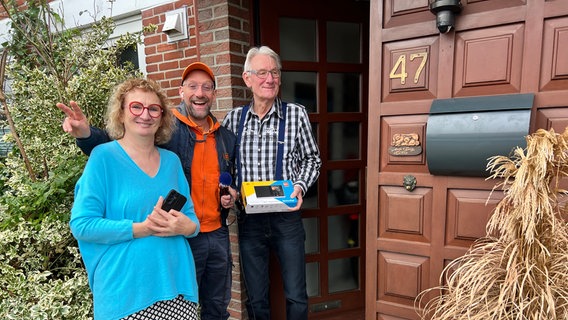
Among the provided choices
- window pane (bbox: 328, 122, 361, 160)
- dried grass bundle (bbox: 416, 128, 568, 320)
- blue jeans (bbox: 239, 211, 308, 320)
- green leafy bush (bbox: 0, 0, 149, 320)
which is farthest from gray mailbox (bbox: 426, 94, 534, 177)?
green leafy bush (bbox: 0, 0, 149, 320)

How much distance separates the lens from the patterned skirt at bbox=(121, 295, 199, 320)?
1.45 meters

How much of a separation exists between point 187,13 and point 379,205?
206 cm

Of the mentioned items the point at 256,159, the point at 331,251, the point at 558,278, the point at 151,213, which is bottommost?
the point at 331,251

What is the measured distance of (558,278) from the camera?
1260 millimetres

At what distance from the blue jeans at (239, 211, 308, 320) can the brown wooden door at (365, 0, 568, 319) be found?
0.44m

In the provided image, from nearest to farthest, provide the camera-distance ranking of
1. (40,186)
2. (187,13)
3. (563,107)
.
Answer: (563,107) < (40,186) < (187,13)

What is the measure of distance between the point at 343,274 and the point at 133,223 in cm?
214

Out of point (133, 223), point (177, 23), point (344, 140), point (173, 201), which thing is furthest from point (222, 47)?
point (133, 223)

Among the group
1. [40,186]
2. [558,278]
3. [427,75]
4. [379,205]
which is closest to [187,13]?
[40,186]

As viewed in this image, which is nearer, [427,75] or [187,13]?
[427,75]

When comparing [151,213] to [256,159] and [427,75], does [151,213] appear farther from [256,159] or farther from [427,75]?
[427,75]

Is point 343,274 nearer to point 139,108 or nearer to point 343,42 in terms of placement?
point 343,42

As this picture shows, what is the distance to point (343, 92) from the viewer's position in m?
2.91

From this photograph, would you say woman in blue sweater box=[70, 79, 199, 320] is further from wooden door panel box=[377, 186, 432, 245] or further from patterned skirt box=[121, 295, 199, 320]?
wooden door panel box=[377, 186, 432, 245]
